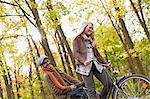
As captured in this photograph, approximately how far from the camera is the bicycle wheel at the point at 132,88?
15.0ft

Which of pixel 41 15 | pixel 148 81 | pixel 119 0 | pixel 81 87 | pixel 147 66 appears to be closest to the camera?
pixel 148 81

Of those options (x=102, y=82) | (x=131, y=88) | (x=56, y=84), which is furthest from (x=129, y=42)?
(x=131, y=88)

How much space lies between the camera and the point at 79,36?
4.97 metres

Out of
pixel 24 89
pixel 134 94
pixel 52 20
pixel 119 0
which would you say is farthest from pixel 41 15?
pixel 24 89

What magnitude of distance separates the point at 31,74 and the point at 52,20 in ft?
74.6

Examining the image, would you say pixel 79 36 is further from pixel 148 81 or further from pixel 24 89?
pixel 24 89

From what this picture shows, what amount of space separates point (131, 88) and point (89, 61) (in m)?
0.81

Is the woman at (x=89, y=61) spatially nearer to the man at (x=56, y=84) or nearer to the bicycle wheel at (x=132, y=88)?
the bicycle wheel at (x=132, y=88)

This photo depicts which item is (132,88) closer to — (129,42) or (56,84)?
(56,84)

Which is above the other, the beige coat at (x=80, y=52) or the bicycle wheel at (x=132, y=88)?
the beige coat at (x=80, y=52)

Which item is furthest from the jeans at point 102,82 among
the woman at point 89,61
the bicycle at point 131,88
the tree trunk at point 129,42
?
the tree trunk at point 129,42

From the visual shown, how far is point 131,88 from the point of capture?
484cm

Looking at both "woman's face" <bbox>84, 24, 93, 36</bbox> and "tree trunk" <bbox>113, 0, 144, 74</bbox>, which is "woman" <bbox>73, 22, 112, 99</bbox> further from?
"tree trunk" <bbox>113, 0, 144, 74</bbox>

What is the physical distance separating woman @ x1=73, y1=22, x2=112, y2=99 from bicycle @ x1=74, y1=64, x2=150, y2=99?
0.18m
